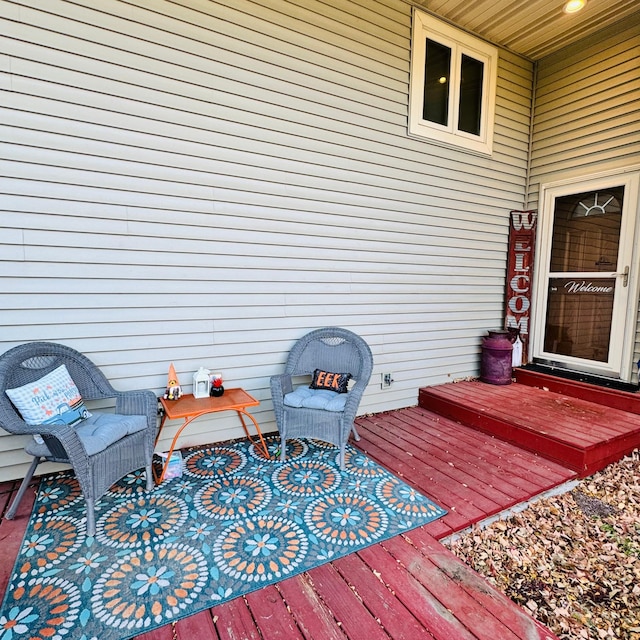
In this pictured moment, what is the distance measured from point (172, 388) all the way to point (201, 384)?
0.69 feet

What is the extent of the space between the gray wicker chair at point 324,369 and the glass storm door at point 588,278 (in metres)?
2.70

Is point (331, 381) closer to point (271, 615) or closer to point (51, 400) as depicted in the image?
point (271, 615)

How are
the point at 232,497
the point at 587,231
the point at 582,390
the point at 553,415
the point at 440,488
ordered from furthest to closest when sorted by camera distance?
the point at 587,231 → the point at 582,390 → the point at 553,415 → the point at 440,488 → the point at 232,497

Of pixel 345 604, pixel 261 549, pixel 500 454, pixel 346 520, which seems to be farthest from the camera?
pixel 500 454

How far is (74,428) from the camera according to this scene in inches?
86.5

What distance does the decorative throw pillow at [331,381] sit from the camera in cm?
313

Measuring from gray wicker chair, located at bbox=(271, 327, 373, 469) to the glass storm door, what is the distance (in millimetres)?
2697

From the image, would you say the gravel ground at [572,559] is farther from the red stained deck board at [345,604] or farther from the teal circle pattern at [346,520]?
the red stained deck board at [345,604]

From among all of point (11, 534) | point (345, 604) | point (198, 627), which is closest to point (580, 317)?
point (345, 604)

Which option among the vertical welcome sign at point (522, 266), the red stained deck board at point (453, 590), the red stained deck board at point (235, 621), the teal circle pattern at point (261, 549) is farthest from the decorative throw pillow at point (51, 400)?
the vertical welcome sign at point (522, 266)

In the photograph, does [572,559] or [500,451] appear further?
[500,451]

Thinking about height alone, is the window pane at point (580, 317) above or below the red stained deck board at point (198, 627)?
above

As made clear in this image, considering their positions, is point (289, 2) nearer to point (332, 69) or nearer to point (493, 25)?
point (332, 69)

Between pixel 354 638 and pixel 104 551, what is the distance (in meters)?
1.29
